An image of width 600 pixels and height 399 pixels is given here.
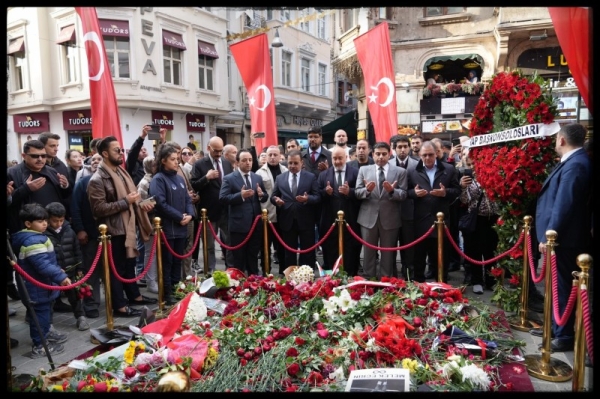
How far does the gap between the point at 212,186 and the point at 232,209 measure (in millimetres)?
814

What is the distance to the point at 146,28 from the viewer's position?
61.3ft

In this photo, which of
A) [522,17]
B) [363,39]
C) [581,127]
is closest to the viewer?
[581,127]

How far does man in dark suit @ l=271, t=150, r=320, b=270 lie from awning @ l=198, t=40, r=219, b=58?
17.2 m

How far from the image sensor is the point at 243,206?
6.17 m

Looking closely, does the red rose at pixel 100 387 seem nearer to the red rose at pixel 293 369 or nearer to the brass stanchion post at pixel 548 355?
the red rose at pixel 293 369

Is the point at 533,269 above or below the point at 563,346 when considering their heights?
above

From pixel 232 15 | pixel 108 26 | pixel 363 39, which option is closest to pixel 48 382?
pixel 363 39

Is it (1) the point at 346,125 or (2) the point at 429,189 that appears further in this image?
(1) the point at 346,125

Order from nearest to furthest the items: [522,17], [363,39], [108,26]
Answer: [363,39], [522,17], [108,26]

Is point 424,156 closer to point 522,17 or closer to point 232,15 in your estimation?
point 522,17

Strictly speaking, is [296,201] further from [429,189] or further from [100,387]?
[100,387]

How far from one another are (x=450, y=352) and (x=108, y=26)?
742 inches

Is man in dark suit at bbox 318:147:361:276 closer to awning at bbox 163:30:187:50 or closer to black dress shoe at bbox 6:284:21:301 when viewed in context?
black dress shoe at bbox 6:284:21:301

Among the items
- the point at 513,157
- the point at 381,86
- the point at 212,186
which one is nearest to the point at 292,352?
the point at 513,157
